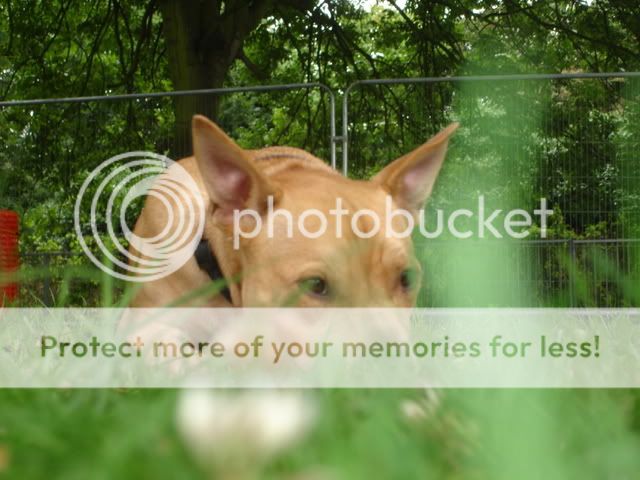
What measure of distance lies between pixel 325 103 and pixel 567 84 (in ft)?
7.64

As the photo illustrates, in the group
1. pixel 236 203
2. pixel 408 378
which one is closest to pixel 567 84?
pixel 236 203

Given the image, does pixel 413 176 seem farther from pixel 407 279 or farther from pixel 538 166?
pixel 538 166

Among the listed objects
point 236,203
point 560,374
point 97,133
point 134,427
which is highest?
point 97,133

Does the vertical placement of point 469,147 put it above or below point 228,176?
above

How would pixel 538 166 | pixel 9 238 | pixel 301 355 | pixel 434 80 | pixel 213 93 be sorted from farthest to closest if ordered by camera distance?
pixel 213 93, pixel 9 238, pixel 434 80, pixel 538 166, pixel 301 355

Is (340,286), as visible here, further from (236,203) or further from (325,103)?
(325,103)

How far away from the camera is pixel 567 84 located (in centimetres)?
775

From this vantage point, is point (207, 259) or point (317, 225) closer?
point (317, 225)

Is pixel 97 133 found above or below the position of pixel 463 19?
below

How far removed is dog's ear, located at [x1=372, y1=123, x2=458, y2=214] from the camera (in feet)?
10.5

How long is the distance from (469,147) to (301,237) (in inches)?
201

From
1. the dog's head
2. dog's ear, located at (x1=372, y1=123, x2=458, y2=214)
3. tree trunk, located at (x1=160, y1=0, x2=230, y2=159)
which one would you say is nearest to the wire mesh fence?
tree trunk, located at (x1=160, y1=0, x2=230, y2=159)

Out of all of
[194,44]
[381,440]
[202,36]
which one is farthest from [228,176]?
[202,36]

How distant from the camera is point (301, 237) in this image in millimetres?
A: 2807
